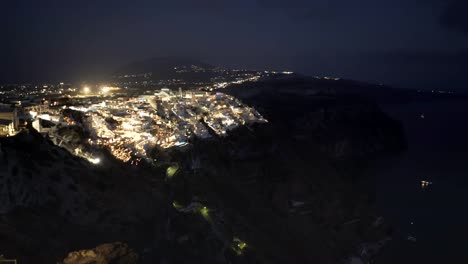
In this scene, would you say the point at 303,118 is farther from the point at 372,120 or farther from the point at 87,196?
the point at 87,196

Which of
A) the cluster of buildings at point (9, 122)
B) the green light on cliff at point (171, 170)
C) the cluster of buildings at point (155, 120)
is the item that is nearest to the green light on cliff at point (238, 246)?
the green light on cliff at point (171, 170)

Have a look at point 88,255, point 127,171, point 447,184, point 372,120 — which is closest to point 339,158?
point 447,184

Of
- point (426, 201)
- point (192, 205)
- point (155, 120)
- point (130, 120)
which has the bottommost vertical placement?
point (426, 201)

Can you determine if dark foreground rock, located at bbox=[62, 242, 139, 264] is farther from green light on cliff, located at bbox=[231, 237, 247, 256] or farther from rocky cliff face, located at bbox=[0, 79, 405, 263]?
green light on cliff, located at bbox=[231, 237, 247, 256]

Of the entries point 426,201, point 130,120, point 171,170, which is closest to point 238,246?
point 171,170

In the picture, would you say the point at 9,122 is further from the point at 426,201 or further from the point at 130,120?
the point at 426,201

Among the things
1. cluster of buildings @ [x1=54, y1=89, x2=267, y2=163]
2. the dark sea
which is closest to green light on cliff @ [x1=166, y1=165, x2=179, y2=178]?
cluster of buildings @ [x1=54, y1=89, x2=267, y2=163]

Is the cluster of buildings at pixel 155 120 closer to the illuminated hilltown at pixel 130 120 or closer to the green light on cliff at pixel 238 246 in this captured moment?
the illuminated hilltown at pixel 130 120

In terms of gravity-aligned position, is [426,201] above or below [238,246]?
below
